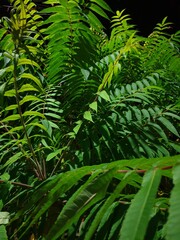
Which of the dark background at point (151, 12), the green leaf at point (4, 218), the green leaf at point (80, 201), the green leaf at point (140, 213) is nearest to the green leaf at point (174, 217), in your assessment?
the green leaf at point (140, 213)

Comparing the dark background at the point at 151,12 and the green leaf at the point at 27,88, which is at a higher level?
the dark background at the point at 151,12

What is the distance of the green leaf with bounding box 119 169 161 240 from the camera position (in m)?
0.36

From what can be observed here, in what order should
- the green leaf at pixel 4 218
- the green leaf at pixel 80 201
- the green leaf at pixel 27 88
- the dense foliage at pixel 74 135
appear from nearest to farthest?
the green leaf at pixel 80 201, the dense foliage at pixel 74 135, the green leaf at pixel 4 218, the green leaf at pixel 27 88

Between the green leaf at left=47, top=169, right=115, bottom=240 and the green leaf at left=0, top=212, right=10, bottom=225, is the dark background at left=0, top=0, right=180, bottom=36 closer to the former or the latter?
the green leaf at left=0, top=212, right=10, bottom=225

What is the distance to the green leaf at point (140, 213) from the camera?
36 cm

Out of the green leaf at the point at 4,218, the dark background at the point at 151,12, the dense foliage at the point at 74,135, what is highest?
the dark background at the point at 151,12

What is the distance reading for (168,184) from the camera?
4.96 ft

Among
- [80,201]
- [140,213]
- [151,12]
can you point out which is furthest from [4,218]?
[151,12]

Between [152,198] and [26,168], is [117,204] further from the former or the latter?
[26,168]

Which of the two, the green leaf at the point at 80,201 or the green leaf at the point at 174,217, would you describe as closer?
the green leaf at the point at 174,217

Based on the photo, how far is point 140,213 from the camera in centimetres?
38

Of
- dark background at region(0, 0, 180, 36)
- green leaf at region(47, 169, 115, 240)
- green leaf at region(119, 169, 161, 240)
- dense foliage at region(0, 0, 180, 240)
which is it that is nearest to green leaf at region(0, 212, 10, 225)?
dense foliage at region(0, 0, 180, 240)

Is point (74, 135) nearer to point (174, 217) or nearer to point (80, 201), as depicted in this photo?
point (80, 201)

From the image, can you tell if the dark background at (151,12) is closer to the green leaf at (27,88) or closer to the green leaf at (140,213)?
the green leaf at (27,88)
